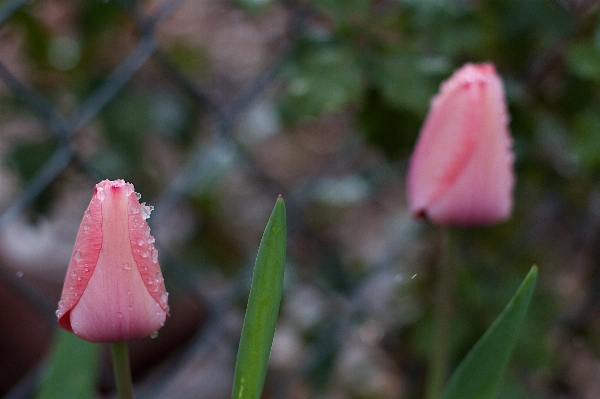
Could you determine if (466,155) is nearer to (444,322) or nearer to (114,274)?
(444,322)

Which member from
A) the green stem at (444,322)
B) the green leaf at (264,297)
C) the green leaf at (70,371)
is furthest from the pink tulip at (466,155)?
the green leaf at (70,371)

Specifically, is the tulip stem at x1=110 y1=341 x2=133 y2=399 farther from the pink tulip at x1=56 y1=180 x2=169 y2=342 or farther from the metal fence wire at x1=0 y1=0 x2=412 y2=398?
the metal fence wire at x1=0 y1=0 x2=412 y2=398

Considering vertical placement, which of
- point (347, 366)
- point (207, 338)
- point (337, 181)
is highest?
point (337, 181)

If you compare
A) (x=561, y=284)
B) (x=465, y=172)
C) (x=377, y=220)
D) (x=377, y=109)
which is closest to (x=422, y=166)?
(x=465, y=172)

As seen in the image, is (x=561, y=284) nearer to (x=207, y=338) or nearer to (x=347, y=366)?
(x=347, y=366)

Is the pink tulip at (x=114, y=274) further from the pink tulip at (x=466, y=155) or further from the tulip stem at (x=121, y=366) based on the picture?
the pink tulip at (x=466, y=155)

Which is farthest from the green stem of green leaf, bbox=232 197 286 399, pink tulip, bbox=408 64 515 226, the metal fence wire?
the metal fence wire
